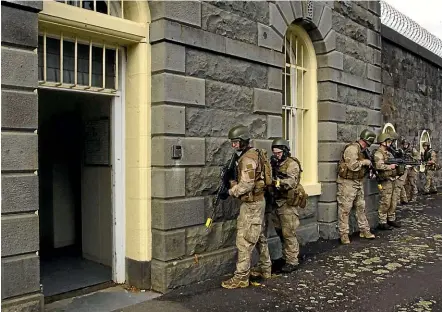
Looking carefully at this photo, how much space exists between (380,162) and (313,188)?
1.73m

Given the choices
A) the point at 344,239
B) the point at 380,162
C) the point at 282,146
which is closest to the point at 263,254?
the point at 282,146

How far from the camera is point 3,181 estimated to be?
4121 mm

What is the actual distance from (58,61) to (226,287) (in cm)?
328

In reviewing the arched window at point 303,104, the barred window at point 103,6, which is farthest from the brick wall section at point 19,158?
the arched window at point 303,104

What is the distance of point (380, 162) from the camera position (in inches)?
354

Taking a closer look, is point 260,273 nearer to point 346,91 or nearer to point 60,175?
point 60,175

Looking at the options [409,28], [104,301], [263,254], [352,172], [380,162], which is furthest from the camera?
[409,28]

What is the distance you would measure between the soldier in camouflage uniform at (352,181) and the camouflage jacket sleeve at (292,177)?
6.98ft

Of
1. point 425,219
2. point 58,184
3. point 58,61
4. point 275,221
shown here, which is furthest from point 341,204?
point 58,61

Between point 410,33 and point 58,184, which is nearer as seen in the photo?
point 58,184

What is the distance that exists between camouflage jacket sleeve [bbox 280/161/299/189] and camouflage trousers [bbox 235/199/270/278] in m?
0.73

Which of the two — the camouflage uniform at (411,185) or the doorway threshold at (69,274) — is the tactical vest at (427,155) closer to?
the camouflage uniform at (411,185)

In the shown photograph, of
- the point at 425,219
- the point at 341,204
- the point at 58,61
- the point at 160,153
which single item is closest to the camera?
the point at 58,61

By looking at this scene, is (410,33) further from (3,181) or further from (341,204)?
(3,181)
